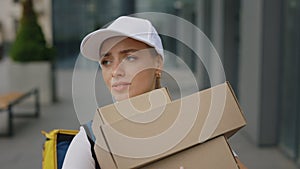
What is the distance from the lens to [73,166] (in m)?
1.32

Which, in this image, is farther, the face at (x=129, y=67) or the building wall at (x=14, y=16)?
the building wall at (x=14, y=16)

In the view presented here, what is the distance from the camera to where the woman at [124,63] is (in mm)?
1346

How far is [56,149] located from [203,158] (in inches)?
25.7

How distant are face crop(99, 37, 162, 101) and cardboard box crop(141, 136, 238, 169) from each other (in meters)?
0.28

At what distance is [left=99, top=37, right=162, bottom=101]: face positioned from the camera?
136 cm

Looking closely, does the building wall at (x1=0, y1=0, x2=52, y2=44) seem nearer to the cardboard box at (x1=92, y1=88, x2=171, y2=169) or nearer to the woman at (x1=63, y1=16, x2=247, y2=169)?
the woman at (x1=63, y1=16, x2=247, y2=169)

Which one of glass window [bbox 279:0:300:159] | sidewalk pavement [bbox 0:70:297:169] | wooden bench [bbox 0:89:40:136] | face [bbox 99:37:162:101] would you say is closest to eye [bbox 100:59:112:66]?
face [bbox 99:37:162:101]

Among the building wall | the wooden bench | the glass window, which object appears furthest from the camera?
the building wall

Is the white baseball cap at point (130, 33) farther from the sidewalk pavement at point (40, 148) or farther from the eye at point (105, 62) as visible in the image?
the sidewalk pavement at point (40, 148)

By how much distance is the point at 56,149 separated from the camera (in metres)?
1.63

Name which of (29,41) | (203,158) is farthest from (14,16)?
(203,158)

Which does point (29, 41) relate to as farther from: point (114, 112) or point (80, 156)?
point (114, 112)

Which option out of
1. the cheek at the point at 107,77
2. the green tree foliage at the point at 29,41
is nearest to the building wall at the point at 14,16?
the green tree foliage at the point at 29,41

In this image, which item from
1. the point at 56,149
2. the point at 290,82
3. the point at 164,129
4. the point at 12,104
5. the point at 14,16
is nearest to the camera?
the point at 164,129
